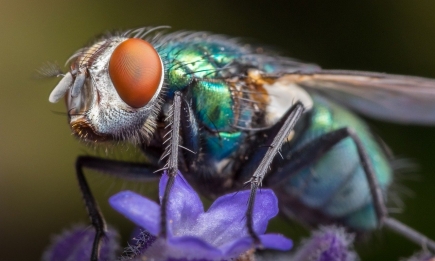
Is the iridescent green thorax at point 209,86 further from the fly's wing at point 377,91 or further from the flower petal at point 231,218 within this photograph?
the flower petal at point 231,218

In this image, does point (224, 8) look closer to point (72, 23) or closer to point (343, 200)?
point (72, 23)

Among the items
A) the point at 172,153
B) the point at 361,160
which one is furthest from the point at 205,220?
the point at 361,160

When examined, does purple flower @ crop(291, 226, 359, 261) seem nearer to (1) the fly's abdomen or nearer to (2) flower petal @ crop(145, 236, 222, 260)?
(1) the fly's abdomen

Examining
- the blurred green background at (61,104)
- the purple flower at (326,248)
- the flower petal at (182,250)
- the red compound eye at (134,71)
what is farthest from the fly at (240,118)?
the blurred green background at (61,104)

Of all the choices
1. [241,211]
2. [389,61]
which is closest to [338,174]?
[241,211]

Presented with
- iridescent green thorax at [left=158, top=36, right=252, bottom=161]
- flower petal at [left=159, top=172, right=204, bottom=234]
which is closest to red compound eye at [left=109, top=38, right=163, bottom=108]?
iridescent green thorax at [left=158, top=36, right=252, bottom=161]
